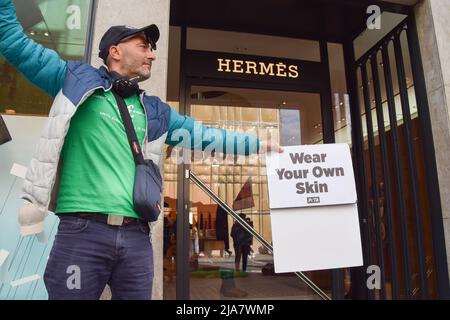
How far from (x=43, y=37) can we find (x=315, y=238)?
8.33 feet

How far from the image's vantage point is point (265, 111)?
493cm

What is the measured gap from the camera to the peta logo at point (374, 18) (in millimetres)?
3867

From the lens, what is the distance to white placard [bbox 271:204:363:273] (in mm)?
2186

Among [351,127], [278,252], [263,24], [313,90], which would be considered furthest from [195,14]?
[278,252]

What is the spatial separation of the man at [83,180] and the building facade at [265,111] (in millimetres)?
905

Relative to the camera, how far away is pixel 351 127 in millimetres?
4621

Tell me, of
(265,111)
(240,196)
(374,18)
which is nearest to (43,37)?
(265,111)

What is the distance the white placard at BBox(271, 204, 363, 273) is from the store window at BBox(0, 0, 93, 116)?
1967mm

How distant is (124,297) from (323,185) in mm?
1244

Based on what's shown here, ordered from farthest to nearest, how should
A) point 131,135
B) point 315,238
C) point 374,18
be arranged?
point 374,18 → point 315,238 → point 131,135

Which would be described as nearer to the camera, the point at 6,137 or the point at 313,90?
the point at 6,137

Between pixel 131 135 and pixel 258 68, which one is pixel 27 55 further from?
pixel 258 68

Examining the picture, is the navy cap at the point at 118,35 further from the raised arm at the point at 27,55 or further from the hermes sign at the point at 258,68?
the hermes sign at the point at 258,68
